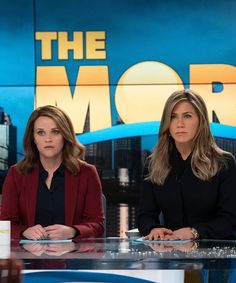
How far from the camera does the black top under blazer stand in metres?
2.56

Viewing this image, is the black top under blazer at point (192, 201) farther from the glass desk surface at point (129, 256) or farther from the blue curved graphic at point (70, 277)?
the blue curved graphic at point (70, 277)

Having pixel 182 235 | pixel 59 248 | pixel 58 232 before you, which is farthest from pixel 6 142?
pixel 59 248

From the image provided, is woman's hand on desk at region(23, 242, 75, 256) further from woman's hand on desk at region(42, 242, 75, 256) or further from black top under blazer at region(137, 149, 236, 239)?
black top under blazer at region(137, 149, 236, 239)

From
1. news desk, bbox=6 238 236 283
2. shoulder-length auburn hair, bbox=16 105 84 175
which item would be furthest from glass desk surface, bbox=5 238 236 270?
shoulder-length auburn hair, bbox=16 105 84 175

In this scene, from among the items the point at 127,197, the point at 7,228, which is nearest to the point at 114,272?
the point at 7,228

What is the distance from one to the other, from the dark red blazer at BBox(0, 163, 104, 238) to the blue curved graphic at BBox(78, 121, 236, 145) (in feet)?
5.48

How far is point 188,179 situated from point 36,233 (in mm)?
656

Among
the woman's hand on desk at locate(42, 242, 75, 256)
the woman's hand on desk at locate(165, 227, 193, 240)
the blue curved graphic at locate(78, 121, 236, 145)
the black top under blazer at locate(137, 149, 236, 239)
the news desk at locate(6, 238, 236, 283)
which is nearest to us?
the news desk at locate(6, 238, 236, 283)

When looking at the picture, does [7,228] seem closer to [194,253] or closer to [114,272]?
[114,272]

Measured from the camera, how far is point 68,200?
278cm

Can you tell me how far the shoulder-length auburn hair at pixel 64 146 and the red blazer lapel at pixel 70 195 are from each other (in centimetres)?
3

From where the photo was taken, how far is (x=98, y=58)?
4.51 m

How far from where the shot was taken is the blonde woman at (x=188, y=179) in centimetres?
258

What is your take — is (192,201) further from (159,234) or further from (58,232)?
(58,232)
